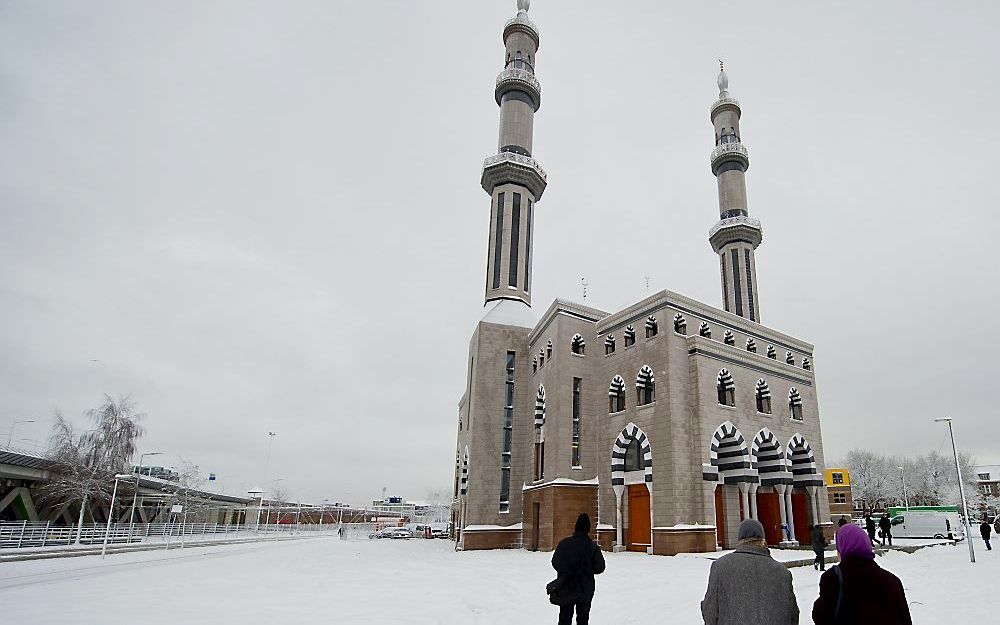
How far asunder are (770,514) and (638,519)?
8.36m

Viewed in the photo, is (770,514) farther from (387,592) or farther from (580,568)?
(580,568)

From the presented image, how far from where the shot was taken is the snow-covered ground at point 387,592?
439 inches

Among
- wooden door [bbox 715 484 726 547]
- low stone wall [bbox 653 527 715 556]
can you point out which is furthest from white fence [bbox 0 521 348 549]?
wooden door [bbox 715 484 726 547]

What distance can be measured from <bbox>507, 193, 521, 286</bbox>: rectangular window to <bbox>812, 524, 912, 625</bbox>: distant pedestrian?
124 feet

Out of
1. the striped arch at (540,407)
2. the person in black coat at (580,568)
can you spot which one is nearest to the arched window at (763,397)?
the striped arch at (540,407)

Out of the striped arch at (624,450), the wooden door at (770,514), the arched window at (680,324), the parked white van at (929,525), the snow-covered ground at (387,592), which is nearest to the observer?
the snow-covered ground at (387,592)

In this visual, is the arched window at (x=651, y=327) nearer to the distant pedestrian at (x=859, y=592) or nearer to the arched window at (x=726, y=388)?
the arched window at (x=726, y=388)

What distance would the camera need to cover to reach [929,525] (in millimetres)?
37406

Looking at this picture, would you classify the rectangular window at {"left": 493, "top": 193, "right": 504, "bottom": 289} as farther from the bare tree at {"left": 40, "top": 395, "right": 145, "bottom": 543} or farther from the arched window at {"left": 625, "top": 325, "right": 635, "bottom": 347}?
the bare tree at {"left": 40, "top": 395, "right": 145, "bottom": 543}

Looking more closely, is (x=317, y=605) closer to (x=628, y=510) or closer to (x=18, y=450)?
(x=628, y=510)

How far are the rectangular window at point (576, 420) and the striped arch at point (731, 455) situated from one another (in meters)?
6.95

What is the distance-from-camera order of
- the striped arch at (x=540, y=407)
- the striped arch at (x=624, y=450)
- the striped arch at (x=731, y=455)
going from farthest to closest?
1. the striped arch at (x=540, y=407)
2. the striped arch at (x=731, y=455)
3. the striped arch at (x=624, y=450)

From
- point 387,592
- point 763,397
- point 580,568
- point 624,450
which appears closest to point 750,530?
point 580,568

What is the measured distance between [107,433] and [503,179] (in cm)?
3389
